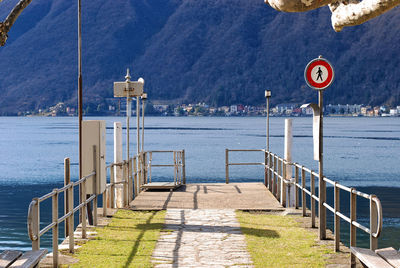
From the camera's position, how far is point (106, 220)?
38.5ft

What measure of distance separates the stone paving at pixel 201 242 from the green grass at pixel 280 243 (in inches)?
6.5

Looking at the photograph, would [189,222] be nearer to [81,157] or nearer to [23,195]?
[81,157]

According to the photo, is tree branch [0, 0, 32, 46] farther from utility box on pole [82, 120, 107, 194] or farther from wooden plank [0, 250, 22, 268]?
wooden plank [0, 250, 22, 268]

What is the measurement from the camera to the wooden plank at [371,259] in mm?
6008

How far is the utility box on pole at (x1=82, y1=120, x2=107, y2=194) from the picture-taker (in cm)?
1046

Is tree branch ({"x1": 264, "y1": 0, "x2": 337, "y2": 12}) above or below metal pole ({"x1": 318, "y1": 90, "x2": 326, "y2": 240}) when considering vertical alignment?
above

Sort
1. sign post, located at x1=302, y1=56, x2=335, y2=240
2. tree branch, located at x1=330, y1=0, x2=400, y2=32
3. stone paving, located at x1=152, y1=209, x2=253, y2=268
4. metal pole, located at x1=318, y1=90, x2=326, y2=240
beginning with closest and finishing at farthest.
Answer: tree branch, located at x1=330, y1=0, x2=400, y2=32 → stone paving, located at x1=152, y1=209, x2=253, y2=268 → metal pole, located at x1=318, y1=90, x2=326, y2=240 → sign post, located at x1=302, y1=56, x2=335, y2=240

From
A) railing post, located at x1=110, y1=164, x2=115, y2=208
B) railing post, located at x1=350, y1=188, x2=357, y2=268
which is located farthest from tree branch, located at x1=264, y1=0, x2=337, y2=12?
railing post, located at x1=110, y1=164, x2=115, y2=208

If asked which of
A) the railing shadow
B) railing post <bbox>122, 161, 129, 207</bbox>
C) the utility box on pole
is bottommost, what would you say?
the railing shadow

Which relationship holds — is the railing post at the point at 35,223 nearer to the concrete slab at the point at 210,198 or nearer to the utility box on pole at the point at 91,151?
the utility box on pole at the point at 91,151

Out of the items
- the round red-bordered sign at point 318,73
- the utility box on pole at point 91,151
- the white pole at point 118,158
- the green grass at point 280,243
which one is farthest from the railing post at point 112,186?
the round red-bordered sign at point 318,73

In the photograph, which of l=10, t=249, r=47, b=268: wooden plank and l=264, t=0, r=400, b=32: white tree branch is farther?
l=10, t=249, r=47, b=268: wooden plank

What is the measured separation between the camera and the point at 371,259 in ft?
20.5

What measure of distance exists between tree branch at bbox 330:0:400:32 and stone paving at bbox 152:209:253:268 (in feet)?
11.1
